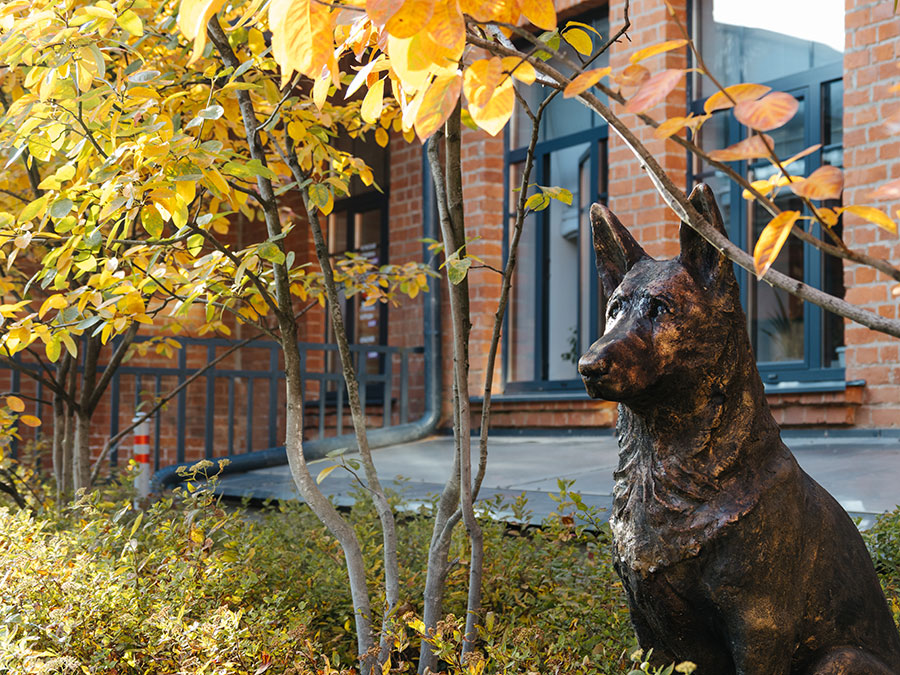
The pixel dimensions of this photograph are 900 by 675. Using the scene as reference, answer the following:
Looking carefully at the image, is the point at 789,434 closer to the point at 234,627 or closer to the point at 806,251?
the point at 806,251

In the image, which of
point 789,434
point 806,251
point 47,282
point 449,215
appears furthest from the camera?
point 806,251

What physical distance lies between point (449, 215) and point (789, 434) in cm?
428

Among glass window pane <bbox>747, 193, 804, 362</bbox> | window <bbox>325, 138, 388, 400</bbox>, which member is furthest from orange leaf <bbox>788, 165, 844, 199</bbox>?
window <bbox>325, 138, 388, 400</bbox>

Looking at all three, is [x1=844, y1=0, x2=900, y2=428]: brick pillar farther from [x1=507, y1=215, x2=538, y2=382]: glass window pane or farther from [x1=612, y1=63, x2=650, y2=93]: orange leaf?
[x1=612, y1=63, x2=650, y2=93]: orange leaf

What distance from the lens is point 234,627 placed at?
7.66 ft

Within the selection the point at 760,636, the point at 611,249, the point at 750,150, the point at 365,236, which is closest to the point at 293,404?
the point at 611,249

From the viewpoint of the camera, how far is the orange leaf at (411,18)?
3.67ft

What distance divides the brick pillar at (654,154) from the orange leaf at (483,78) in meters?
5.73

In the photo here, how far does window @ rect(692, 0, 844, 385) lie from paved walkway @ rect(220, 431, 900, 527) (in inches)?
31.5

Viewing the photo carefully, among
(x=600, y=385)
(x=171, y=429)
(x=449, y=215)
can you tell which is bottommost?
(x=171, y=429)

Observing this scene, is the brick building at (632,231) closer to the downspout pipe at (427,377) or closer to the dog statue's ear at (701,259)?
the downspout pipe at (427,377)

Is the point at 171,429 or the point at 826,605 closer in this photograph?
the point at 826,605

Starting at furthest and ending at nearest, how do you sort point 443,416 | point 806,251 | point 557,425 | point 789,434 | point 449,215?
point 443,416, point 557,425, point 806,251, point 789,434, point 449,215

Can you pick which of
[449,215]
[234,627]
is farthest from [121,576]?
[449,215]
